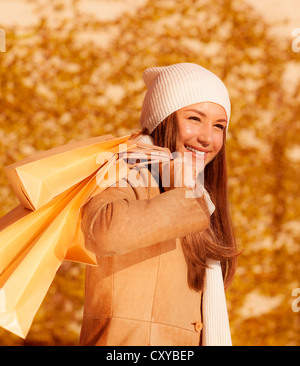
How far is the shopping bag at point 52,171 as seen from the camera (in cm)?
149

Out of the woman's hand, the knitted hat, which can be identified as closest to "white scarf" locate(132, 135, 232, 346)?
the knitted hat

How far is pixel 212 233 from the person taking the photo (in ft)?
6.28

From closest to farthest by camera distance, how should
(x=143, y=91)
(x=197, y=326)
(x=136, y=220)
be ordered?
(x=136, y=220) → (x=197, y=326) → (x=143, y=91)

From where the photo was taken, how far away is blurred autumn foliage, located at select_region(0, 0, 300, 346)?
4.07 metres

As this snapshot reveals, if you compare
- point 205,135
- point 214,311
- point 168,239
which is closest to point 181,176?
point 168,239

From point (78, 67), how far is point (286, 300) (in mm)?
2262

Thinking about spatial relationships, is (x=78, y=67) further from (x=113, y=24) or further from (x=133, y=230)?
(x=133, y=230)

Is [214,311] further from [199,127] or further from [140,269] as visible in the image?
[199,127]

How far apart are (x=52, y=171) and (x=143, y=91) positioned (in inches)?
106

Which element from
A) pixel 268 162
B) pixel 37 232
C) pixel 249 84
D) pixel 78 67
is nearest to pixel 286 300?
pixel 268 162

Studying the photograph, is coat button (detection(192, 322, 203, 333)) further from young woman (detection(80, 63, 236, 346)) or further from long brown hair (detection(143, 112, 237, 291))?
long brown hair (detection(143, 112, 237, 291))

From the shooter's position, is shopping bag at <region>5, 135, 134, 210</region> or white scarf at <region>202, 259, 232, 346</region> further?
white scarf at <region>202, 259, 232, 346</region>

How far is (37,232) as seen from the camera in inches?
63.8

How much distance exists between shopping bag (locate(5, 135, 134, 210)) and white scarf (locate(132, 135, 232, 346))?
0.28 metres
